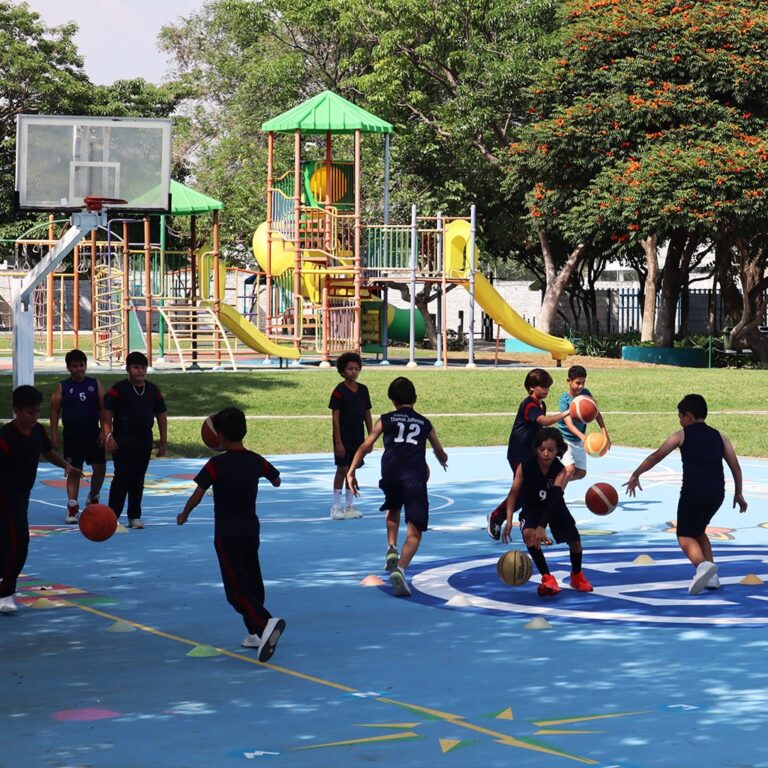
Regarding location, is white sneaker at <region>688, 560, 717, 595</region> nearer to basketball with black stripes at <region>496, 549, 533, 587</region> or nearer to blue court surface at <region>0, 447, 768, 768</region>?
blue court surface at <region>0, 447, 768, 768</region>

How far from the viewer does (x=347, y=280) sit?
3919cm

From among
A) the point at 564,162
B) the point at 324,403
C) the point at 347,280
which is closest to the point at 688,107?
the point at 564,162

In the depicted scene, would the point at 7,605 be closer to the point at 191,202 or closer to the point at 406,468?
the point at 406,468

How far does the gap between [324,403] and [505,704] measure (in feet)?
69.4

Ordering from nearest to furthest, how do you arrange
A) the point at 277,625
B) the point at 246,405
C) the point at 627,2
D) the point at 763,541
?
the point at 277,625
the point at 763,541
the point at 246,405
the point at 627,2

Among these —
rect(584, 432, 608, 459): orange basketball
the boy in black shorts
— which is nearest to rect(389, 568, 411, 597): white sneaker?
the boy in black shorts

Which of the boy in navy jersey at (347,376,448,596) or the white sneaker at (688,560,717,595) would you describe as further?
the boy in navy jersey at (347,376,448,596)

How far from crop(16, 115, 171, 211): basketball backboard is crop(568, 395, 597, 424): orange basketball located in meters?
5.62

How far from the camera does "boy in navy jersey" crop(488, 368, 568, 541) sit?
13.7 meters

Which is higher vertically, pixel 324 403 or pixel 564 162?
pixel 564 162

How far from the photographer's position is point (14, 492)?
10.8 meters

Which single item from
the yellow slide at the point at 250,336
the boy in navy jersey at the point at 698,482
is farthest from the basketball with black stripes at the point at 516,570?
the yellow slide at the point at 250,336

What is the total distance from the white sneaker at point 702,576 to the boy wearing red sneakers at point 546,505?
782 millimetres

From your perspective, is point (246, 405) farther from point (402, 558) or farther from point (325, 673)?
point (325, 673)
